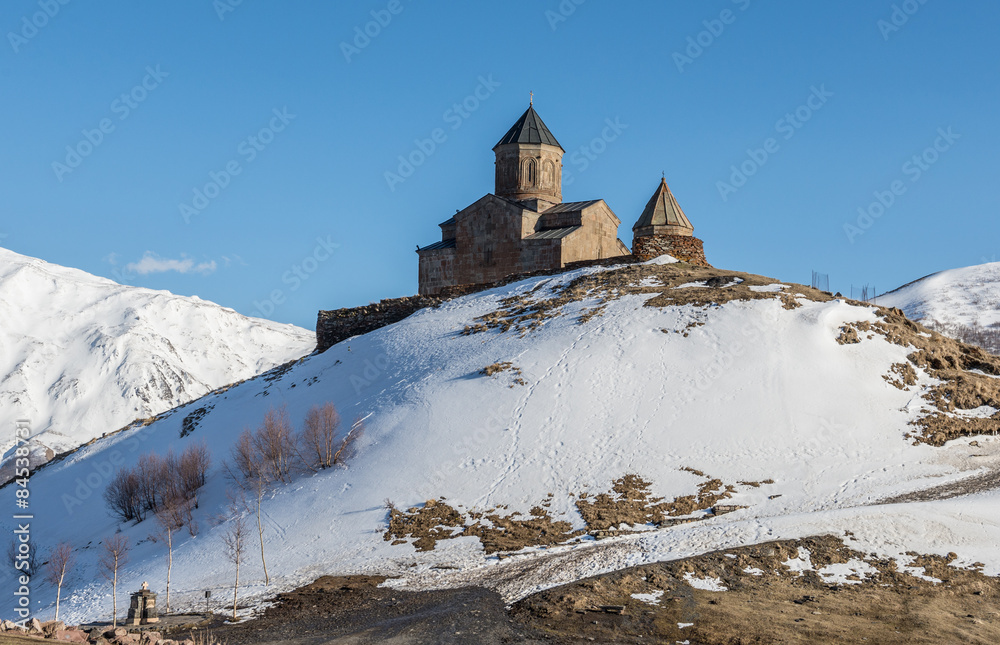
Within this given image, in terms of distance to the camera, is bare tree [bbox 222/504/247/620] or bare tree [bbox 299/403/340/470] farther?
bare tree [bbox 299/403/340/470]

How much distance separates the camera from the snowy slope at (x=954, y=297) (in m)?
111

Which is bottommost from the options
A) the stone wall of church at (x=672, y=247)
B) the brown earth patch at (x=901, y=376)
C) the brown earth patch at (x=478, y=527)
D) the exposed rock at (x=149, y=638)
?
the exposed rock at (x=149, y=638)

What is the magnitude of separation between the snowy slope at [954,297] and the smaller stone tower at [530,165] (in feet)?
269

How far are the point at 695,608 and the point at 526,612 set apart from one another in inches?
119

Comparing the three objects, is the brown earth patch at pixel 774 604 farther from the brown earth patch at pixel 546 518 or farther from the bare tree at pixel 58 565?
the bare tree at pixel 58 565

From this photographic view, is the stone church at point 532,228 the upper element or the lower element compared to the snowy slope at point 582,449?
upper

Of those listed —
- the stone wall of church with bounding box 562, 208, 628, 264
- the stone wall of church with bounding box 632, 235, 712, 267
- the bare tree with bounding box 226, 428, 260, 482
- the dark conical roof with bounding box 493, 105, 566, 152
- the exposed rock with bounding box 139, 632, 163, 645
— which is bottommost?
the exposed rock with bounding box 139, 632, 163, 645

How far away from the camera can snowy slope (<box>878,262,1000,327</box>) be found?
111 m

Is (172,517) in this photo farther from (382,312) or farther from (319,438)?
(382,312)

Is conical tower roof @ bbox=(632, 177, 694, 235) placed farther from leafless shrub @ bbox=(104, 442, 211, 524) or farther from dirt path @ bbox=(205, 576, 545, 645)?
dirt path @ bbox=(205, 576, 545, 645)

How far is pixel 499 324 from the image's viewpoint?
3150cm

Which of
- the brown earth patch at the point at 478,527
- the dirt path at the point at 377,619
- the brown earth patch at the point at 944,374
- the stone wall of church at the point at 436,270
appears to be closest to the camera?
the dirt path at the point at 377,619

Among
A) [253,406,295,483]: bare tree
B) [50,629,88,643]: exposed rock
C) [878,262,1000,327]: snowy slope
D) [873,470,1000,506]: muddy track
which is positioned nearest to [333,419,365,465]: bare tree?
[253,406,295,483]: bare tree

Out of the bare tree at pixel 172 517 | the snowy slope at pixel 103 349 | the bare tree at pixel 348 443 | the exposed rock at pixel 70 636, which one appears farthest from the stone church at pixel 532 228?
the snowy slope at pixel 103 349
